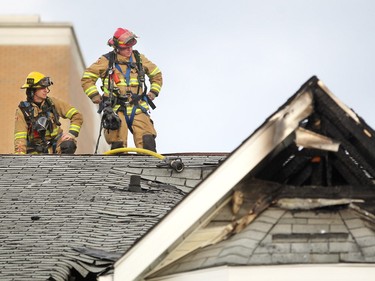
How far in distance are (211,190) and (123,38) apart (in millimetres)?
8706

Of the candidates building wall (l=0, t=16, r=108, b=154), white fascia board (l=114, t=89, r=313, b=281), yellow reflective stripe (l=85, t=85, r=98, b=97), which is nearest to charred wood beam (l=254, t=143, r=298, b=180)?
white fascia board (l=114, t=89, r=313, b=281)

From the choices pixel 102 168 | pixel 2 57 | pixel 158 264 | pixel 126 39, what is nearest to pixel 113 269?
pixel 158 264

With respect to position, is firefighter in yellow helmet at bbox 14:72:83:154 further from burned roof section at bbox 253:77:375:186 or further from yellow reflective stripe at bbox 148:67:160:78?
burned roof section at bbox 253:77:375:186

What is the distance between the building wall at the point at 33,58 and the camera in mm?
51969

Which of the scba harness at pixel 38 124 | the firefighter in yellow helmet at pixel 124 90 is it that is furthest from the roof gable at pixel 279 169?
the scba harness at pixel 38 124

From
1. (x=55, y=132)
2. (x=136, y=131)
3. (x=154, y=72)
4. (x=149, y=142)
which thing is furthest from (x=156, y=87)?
(x=55, y=132)

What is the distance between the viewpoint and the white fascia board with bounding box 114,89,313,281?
10.2m

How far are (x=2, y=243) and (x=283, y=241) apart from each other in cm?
317

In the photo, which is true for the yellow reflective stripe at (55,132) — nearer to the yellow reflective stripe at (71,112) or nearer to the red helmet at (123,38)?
the yellow reflective stripe at (71,112)

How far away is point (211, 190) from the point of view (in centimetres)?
1027

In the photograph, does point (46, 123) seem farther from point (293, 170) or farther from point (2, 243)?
point (293, 170)

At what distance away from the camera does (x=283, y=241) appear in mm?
10570

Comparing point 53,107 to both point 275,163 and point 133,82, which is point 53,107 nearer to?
point 133,82

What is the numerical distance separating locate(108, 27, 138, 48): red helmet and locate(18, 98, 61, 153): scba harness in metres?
1.27
